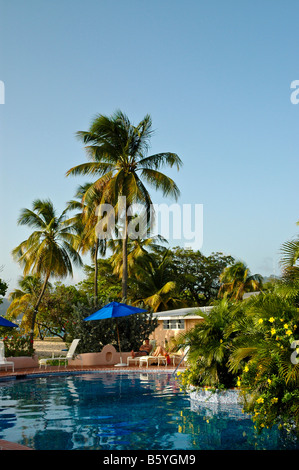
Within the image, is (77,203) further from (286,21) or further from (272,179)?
(286,21)

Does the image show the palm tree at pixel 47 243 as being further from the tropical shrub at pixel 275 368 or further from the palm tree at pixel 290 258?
the tropical shrub at pixel 275 368

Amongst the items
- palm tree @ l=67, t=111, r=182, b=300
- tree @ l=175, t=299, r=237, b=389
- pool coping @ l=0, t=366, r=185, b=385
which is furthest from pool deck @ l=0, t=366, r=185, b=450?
palm tree @ l=67, t=111, r=182, b=300

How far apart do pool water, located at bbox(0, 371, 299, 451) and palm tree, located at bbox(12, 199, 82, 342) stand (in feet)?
50.0

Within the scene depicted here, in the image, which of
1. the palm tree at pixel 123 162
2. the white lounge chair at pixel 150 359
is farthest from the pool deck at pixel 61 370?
the palm tree at pixel 123 162

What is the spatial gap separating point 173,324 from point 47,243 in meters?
9.13

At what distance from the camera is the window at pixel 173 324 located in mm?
25469

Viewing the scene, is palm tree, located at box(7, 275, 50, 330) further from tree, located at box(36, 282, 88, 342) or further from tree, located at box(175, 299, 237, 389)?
tree, located at box(175, 299, 237, 389)

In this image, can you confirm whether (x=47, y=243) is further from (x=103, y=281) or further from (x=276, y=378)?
(x=276, y=378)

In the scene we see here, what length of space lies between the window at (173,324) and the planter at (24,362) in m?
8.47

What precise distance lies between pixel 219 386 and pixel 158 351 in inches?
406

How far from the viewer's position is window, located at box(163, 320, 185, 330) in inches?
1003

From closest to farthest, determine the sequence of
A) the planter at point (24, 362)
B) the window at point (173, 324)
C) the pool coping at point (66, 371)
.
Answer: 1. the pool coping at point (66, 371)
2. the planter at point (24, 362)
3. the window at point (173, 324)

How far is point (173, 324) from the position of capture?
85.6 ft
